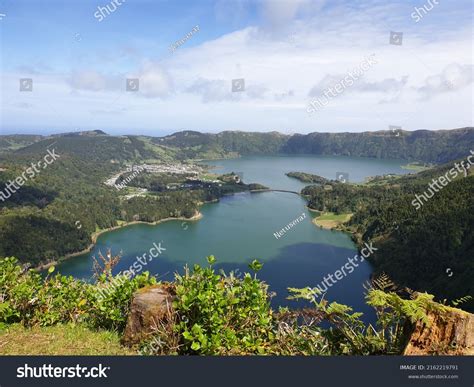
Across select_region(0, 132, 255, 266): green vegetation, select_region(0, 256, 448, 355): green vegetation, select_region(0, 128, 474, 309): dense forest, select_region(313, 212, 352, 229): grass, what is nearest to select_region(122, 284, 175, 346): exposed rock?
select_region(0, 256, 448, 355): green vegetation

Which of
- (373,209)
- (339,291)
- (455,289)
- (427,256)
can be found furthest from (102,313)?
(373,209)

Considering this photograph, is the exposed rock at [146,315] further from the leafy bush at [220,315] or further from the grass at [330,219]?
the grass at [330,219]

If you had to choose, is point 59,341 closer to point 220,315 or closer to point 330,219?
point 220,315

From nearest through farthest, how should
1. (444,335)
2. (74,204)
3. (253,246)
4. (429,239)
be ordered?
(444,335), (429,239), (253,246), (74,204)

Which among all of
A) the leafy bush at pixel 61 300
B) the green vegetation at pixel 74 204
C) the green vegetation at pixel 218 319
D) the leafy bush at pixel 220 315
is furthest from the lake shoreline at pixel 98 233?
the leafy bush at pixel 220 315

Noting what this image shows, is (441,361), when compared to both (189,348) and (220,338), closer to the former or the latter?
(220,338)

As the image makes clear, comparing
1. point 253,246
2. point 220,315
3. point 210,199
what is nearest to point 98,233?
point 210,199
